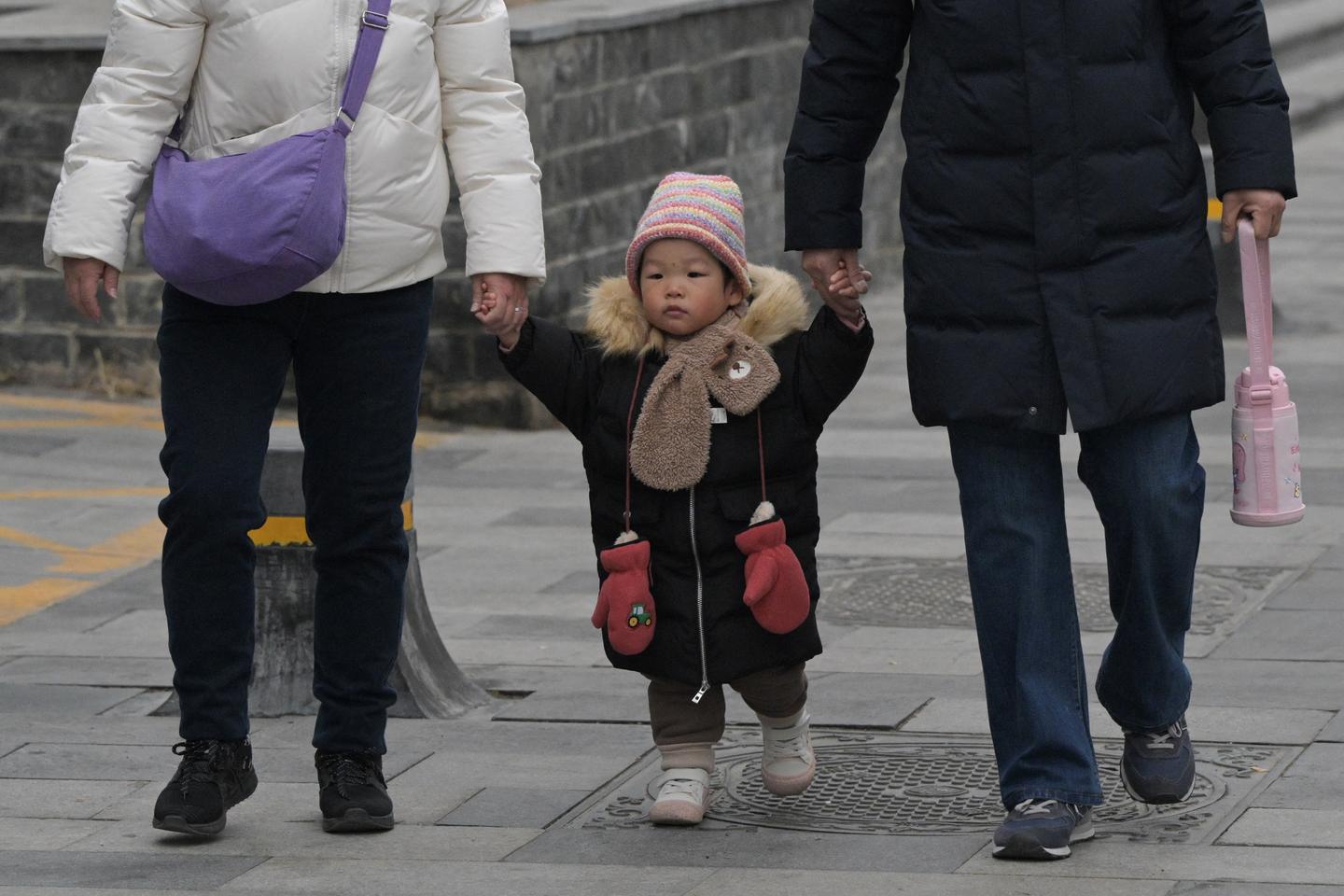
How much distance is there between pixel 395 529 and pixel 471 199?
0.61 metres

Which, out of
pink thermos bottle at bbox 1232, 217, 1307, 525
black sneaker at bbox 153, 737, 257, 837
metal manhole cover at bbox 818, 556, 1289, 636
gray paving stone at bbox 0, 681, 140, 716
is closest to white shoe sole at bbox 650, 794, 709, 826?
black sneaker at bbox 153, 737, 257, 837

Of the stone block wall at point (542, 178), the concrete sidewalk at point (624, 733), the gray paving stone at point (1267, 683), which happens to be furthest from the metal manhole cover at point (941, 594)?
the stone block wall at point (542, 178)

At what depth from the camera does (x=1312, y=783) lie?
490 centimetres

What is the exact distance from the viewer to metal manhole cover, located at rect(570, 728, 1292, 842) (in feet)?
15.5

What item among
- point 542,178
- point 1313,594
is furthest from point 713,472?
point 542,178

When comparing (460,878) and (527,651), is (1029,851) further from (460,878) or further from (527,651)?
(527,651)

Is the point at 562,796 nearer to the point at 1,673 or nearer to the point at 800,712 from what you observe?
the point at 800,712

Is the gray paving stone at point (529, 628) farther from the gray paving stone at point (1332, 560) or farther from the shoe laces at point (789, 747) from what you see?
the gray paving stone at point (1332, 560)

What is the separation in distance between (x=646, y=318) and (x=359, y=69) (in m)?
0.70

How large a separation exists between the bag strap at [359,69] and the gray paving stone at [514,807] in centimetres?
125

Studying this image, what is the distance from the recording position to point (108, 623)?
22.3ft

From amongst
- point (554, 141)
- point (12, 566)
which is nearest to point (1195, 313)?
point (12, 566)

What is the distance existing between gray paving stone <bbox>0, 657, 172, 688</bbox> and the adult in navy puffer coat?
2.22 m

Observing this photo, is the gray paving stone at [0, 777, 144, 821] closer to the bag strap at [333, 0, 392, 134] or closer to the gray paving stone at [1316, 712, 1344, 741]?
the bag strap at [333, 0, 392, 134]
